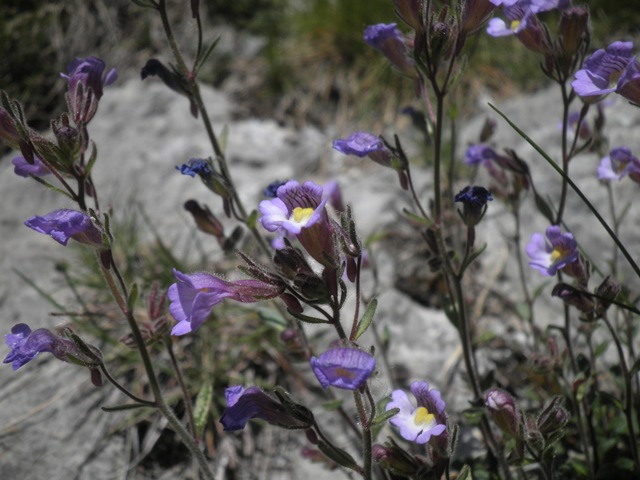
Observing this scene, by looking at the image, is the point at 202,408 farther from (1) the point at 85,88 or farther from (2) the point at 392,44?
(2) the point at 392,44

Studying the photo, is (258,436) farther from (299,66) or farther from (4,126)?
(299,66)

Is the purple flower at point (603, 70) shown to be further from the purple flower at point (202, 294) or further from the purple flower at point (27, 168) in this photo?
the purple flower at point (27, 168)

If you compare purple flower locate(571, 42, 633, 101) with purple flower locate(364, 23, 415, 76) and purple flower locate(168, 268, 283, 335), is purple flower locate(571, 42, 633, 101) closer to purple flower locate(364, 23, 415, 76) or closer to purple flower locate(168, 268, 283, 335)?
purple flower locate(364, 23, 415, 76)

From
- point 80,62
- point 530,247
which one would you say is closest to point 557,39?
point 530,247

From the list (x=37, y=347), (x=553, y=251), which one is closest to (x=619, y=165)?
(x=553, y=251)

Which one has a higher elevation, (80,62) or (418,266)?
(80,62)
